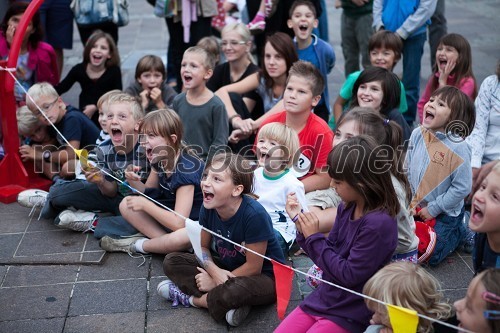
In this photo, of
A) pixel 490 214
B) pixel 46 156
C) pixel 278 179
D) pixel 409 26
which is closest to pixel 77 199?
pixel 46 156

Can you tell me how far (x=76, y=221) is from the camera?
4781 millimetres

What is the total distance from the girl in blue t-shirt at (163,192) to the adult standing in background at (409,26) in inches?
108

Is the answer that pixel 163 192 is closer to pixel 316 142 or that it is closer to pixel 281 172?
pixel 281 172

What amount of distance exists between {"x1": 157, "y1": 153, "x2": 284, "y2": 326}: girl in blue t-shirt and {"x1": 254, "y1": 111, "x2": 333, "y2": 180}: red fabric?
960mm

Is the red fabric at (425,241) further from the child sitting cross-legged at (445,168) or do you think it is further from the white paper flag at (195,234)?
the white paper flag at (195,234)

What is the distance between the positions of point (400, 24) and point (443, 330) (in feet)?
14.0

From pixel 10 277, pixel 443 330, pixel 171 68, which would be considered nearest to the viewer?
pixel 443 330

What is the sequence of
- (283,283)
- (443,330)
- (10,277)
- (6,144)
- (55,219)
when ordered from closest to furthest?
(443,330) → (283,283) → (10,277) → (55,219) → (6,144)

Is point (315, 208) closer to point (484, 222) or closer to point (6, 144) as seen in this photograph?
point (484, 222)

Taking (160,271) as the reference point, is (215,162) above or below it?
above

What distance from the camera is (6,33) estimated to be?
6.17 metres

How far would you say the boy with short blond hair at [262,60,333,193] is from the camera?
4.73 metres

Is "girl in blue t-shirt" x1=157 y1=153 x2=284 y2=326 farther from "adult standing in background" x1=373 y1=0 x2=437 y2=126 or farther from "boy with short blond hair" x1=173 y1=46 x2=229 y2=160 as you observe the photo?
"adult standing in background" x1=373 y1=0 x2=437 y2=126

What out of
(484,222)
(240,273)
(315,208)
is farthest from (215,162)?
(484,222)
